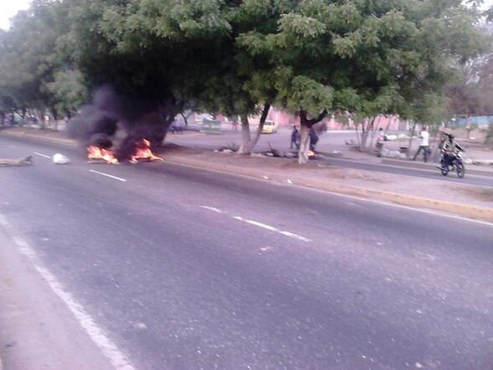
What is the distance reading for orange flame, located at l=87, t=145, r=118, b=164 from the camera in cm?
2207

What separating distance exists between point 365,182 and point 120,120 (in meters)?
14.0

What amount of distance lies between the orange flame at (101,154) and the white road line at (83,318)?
46.6 ft

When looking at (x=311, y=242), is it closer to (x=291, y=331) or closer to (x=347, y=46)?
(x=291, y=331)

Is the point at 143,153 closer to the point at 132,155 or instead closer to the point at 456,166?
the point at 132,155

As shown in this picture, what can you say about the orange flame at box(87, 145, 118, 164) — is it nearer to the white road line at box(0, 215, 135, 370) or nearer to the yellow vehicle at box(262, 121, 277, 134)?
the white road line at box(0, 215, 135, 370)

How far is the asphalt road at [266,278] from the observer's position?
4.81 meters

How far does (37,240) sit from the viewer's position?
8.53 metres

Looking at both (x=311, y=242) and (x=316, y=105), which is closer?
(x=311, y=242)

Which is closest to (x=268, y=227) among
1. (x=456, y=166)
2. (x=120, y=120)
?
(x=456, y=166)

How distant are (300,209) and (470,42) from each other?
7686 millimetres

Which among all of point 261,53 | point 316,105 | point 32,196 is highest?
point 261,53

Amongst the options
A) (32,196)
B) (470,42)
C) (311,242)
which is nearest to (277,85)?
(470,42)

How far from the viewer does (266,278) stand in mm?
6750

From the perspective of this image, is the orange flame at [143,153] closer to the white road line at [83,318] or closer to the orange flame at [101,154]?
the orange flame at [101,154]
